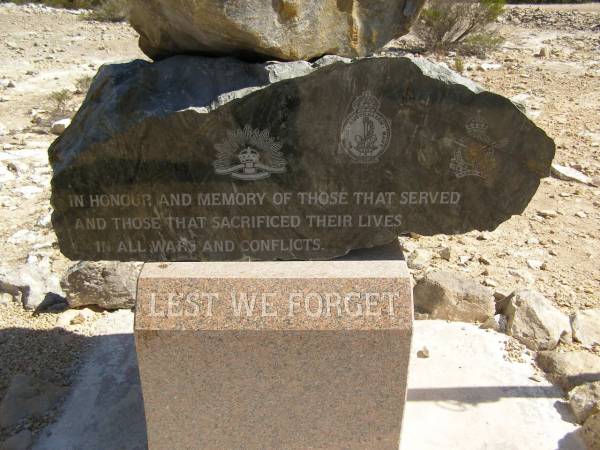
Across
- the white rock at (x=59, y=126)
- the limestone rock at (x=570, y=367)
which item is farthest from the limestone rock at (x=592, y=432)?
the white rock at (x=59, y=126)

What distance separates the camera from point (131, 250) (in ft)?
11.1

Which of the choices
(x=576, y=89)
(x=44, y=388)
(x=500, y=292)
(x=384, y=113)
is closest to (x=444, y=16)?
(x=576, y=89)

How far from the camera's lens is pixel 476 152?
3264 mm

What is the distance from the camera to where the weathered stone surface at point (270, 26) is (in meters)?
3.00

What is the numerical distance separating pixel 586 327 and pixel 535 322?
1.23 ft

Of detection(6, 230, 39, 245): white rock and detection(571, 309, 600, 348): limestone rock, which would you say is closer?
detection(571, 309, 600, 348): limestone rock

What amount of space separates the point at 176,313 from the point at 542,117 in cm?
695

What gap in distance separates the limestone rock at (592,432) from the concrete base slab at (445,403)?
6 centimetres

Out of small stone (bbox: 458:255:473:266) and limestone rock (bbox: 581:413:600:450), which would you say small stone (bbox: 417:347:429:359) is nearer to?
limestone rock (bbox: 581:413:600:450)

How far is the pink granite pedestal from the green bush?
10050mm

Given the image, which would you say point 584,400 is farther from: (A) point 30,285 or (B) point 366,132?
(A) point 30,285

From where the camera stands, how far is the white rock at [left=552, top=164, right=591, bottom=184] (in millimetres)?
6418

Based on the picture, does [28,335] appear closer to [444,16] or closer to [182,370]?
[182,370]

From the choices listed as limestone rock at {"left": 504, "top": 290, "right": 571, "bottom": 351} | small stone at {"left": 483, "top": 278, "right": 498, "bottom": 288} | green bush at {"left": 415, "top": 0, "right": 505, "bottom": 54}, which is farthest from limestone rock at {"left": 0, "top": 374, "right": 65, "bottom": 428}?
green bush at {"left": 415, "top": 0, "right": 505, "bottom": 54}
